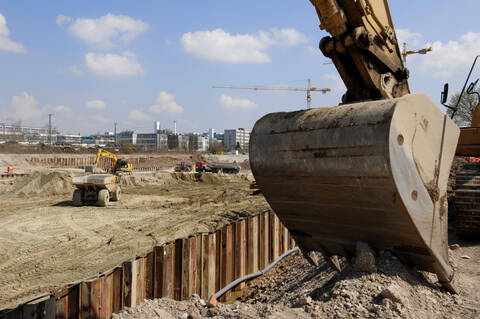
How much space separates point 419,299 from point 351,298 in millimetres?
782

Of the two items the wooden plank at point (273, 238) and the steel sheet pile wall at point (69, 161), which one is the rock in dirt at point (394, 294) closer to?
the wooden plank at point (273, 238)

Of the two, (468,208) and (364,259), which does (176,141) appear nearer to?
(468,208)

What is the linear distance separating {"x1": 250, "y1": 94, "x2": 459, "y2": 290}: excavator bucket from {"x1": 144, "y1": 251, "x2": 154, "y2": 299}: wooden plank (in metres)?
2.15

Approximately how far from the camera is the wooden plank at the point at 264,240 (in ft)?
26.5

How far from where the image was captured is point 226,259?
696 centimetres

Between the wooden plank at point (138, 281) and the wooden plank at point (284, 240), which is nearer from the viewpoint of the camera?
the wooden plank at point (138, 281)

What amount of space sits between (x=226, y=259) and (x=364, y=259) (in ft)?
12.0

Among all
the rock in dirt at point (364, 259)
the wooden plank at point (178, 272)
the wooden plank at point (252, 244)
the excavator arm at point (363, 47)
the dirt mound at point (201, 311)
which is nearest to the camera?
the dirt mound at point (201, 311)

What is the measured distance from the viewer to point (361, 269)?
3781 mm

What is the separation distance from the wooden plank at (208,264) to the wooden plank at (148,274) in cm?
115

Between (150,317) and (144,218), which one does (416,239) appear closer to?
(150,317)

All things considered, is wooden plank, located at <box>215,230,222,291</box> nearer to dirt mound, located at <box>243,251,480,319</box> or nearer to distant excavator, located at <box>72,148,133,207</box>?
dirt mound, located at <box>243,251,480,319</box>

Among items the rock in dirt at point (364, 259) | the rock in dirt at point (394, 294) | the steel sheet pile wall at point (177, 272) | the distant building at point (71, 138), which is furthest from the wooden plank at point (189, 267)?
the distant building at point (71, 138)

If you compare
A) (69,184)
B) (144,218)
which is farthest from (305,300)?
(69,184)
